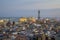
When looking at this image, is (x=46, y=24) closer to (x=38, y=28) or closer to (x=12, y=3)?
(x=38, y=28)

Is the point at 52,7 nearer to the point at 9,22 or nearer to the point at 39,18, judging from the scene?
the point at 39,18

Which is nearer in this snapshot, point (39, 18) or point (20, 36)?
point (20, 36)

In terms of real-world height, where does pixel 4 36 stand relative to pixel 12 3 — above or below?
below

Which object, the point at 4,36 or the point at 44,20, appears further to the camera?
the point at 44,20

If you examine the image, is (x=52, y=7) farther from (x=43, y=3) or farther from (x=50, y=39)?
(x=50, y=39)

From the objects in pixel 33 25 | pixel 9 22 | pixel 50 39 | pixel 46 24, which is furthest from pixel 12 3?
pixel 50 39

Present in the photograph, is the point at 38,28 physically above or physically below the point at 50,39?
above

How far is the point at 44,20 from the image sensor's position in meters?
2.06

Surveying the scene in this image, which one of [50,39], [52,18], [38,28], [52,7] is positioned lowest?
[50,39]

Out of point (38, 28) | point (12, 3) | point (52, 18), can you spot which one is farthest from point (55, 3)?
point (12, 3)

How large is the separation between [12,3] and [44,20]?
1.98 feet

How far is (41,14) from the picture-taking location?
2.05 m

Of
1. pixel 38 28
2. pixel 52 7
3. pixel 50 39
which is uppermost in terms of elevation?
pixel 52 7

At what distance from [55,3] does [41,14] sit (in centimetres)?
30
